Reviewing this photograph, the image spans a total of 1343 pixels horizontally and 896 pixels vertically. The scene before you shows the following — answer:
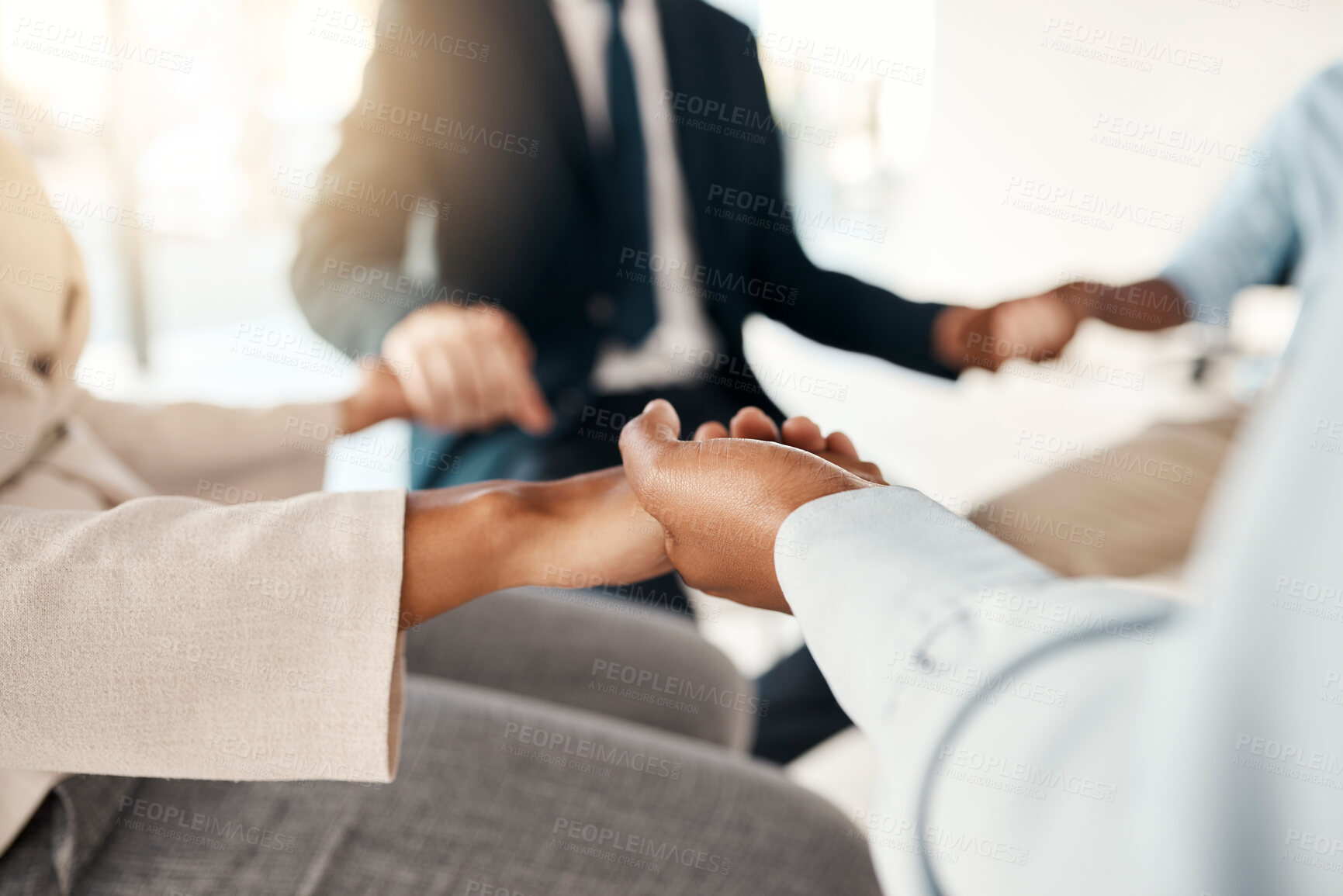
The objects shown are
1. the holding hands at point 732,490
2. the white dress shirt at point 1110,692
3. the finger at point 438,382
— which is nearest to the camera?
the white dress shirt at point 1110,692

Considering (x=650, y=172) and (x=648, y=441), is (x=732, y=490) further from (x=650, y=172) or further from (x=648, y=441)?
(x=650, y=172)

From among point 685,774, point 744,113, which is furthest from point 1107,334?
point 685,774

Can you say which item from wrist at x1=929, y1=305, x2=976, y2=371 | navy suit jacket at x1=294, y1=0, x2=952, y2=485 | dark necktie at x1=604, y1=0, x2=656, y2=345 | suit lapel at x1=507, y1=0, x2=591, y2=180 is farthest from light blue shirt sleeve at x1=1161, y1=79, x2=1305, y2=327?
suit lapel at x1=507, y1=0, x2=591, y2=180

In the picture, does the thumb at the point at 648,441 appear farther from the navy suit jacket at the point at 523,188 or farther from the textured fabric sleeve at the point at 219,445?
the navy suit jacket at the point at 523,188

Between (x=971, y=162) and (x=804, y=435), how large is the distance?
939mm

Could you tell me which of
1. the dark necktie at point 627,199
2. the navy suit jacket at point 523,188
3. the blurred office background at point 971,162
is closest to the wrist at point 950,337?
the blurred office background at point 971,162

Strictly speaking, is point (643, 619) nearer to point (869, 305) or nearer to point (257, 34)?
point (869, 305)

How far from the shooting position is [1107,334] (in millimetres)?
1235

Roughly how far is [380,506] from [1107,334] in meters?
1.27

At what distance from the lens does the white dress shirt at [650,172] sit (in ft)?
2.68

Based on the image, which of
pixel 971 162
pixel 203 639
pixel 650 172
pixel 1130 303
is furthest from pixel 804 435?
pixel 971 162

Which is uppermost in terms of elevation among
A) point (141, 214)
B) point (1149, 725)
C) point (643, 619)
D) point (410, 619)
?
point (1149, 725)

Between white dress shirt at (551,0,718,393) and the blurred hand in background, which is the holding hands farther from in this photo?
white dress shirt at (551,0,718,393)

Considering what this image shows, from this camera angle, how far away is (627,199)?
2.79ft
